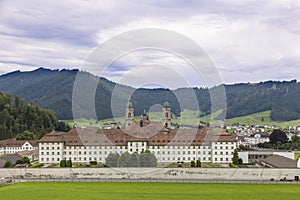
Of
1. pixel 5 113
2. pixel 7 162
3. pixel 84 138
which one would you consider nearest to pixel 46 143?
pixel 84 138

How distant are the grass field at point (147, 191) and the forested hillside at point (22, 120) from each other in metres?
40.5

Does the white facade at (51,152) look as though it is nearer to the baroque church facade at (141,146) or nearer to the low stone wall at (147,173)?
the baroque church facade at (141,146)

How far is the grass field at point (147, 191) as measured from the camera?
26.9m

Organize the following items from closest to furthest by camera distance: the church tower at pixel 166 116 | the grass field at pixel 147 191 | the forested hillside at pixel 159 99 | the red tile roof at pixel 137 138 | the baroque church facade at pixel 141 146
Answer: the grass field at pixel 147 191
the baroque church facade at pixel 141 146
the red tile roof at pixel 137 138
the church tower at pixel 166 116
the forested hillside at pixel 159 99

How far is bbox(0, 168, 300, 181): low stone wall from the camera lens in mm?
35719

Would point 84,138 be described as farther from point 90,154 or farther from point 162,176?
point 162,176

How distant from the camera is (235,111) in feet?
558

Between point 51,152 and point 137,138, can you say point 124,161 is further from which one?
point 51,152

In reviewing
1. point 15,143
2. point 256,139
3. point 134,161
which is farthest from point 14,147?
point 256,139

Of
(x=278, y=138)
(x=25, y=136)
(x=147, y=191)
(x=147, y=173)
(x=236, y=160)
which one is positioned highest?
(x=25, y=136)

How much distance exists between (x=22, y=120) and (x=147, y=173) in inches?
1742

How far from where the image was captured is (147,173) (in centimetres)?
3662

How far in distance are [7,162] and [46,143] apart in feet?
24.3

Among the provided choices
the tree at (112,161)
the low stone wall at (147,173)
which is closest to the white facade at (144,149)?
the tree at (112,161)
